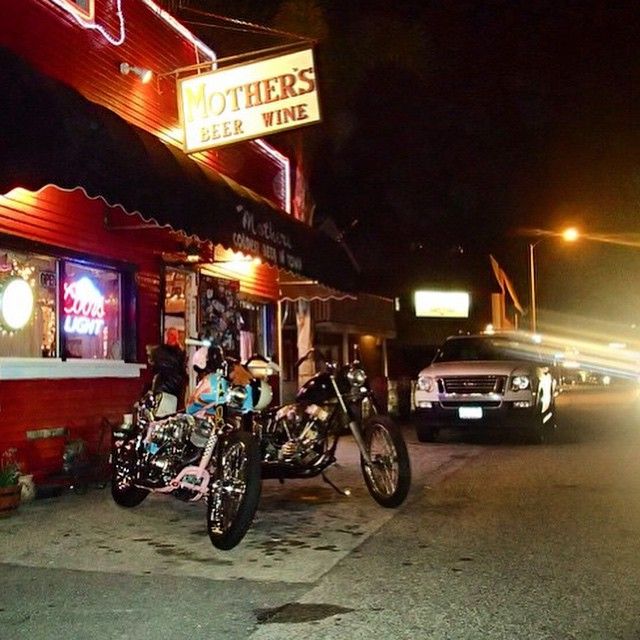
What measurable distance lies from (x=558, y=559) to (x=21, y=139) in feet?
17.2

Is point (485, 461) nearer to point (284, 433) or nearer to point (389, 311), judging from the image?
point (284, 433)

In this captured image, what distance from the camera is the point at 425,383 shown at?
1392cm

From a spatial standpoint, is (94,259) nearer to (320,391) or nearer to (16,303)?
(16,303)

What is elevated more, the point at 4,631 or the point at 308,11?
the point at 308,11

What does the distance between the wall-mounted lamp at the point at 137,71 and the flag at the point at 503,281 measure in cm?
3436

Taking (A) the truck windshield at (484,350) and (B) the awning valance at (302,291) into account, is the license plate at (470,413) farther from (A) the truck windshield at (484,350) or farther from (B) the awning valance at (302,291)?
(B) the awning valance at (302,291)

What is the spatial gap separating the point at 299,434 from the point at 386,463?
2.90 ft

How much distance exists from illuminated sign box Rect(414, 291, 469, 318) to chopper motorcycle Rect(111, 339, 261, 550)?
2966 centimetres

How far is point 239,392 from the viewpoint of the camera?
7.29 m

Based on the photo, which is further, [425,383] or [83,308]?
[425,383]

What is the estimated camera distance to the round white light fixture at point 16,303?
344 inches

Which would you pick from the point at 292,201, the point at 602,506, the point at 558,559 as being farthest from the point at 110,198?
the point at 292,201

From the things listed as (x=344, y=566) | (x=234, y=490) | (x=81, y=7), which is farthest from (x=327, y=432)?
(x=81, y=7)

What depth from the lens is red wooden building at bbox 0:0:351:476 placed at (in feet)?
24.1
